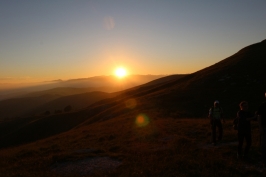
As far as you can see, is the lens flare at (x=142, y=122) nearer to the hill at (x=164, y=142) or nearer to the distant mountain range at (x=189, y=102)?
the hill at (x=164, y=142)

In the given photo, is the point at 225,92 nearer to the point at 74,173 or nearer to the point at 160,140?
the point at 160,140

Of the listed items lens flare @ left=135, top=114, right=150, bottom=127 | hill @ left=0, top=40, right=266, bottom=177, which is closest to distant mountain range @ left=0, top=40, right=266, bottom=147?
hill @ left=0, top=40, right=266, bottom=177

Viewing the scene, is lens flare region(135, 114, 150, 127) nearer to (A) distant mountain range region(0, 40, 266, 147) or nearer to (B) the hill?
(B) the hill

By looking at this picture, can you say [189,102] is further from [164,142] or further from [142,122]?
[164,142]

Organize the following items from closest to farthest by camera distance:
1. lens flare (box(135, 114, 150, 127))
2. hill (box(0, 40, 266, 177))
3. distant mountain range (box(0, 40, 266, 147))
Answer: hill (box(0, 40, 266, 177)) → lens flare (box(135, 114, 150, 127)) → distant mountain range (box(0, 40, 266, 147))

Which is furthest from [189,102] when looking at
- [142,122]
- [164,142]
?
[164,142]

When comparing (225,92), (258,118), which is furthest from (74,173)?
(225,92)

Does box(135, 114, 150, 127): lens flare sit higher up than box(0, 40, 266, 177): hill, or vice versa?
box(0, 40, 266, 177): hill

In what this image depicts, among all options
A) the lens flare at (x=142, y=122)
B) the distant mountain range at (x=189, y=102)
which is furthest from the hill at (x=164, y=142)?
the lens flare at (x=142, y=122)

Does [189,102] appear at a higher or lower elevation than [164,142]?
higher

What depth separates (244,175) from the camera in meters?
10.3

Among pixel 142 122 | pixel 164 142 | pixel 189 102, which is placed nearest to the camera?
pixel 164 142

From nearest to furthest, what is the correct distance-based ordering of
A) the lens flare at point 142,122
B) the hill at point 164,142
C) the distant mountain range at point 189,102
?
the hill at point 164,142 → the lens flare at point 142,122 → the distant mountain range at point 189,102

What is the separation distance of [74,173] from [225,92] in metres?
42.7
